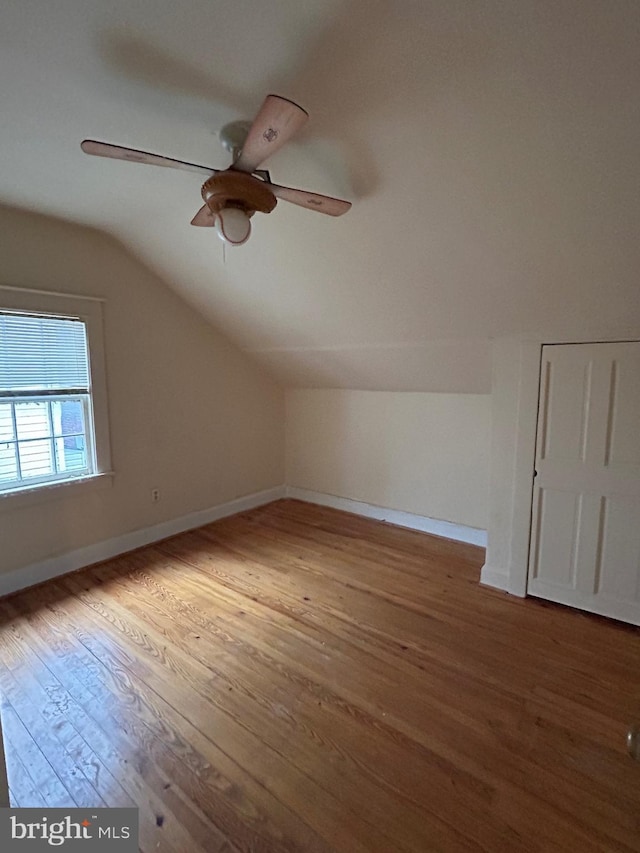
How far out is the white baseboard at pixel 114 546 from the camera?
283 cm

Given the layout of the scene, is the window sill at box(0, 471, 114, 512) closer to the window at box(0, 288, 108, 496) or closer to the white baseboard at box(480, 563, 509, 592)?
the window at box(0, 288, 108, 496)

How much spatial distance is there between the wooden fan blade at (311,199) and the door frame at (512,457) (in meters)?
1.50

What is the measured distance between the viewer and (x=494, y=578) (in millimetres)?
2854

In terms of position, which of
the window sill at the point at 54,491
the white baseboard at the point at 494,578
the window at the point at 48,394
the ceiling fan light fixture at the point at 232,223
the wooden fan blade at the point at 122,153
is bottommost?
the white baseboard at the point at 494,578

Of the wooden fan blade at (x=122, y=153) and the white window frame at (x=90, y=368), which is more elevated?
the wooden fan blade at (x=122, y=153)

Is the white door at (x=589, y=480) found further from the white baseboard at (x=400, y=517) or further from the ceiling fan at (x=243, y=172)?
the ceiling fan at (x=243, y=172)

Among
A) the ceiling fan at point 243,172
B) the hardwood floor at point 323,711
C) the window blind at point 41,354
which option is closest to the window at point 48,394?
the window blind at point 41,354

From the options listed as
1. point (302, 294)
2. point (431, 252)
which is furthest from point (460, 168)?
point (302, 294)

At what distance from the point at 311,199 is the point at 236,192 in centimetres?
29

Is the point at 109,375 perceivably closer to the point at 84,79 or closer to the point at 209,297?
the point at 209,297

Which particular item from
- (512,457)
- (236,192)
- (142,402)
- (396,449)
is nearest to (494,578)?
(512,457)

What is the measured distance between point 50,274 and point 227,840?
319 centimetres

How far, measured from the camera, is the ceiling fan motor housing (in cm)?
151

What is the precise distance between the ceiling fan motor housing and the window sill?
7.63ft
